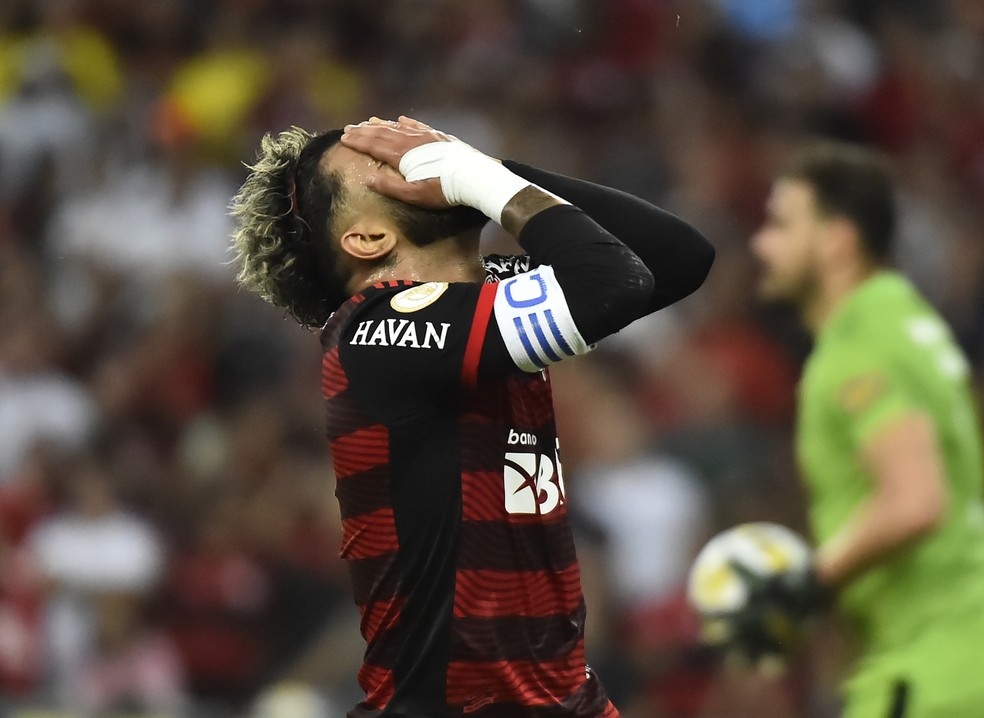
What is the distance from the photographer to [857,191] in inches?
195

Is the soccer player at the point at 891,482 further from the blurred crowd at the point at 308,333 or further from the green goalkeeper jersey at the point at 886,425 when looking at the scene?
the blurred crowd at the point at 308,333

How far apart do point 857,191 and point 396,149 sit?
7.10 feet

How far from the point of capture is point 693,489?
843cm

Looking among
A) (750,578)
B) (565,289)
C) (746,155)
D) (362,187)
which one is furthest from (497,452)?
(746,155)

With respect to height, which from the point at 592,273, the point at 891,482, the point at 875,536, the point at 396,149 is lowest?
the point at 875,536

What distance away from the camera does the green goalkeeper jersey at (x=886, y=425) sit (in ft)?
14.6

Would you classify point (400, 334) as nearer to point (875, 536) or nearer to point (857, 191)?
point (875, 536)

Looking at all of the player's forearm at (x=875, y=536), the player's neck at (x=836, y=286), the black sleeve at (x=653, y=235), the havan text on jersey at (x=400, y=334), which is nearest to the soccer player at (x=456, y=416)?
the havan text on jersey at (x=400, y=334)

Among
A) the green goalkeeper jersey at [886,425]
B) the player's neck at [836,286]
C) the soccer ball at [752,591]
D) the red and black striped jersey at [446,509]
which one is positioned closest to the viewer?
the red and black striped jersey at [446,509]

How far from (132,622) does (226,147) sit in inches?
139

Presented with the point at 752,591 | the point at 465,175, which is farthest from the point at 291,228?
the point at 752,591

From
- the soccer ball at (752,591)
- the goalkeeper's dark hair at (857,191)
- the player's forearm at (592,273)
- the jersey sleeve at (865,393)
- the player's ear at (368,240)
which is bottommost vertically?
the soccer ball at (752,591)

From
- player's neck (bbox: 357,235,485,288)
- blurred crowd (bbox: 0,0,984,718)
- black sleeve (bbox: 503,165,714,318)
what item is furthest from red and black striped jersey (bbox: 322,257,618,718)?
blurred crowd (bbox: 0,0,984,718)

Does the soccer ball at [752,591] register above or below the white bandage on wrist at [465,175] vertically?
below
